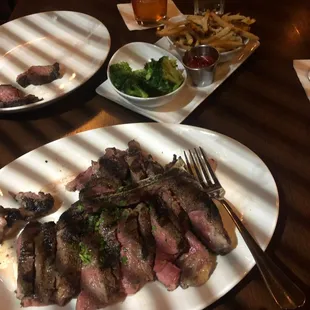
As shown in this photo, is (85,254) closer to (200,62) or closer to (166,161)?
(166,161)

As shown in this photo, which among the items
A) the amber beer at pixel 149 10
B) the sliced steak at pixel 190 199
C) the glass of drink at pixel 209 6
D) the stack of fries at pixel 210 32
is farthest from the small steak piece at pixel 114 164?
the glass of drink at pixel 209 6

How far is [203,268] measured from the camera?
1.44 metres

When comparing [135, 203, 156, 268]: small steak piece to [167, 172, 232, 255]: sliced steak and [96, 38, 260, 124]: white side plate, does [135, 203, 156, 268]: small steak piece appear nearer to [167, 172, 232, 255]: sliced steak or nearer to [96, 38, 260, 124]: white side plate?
[167, 172, 232, 255]: sliced steak

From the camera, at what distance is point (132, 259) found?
1471 mm

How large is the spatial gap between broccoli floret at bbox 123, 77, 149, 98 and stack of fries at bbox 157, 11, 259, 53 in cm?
39

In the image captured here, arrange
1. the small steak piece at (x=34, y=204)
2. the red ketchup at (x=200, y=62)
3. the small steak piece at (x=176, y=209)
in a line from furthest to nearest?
the red ketchup at (x=200, y=62)
the small steak piece at (x=34, y=204)
the small steak piece at (x=176, y=209)

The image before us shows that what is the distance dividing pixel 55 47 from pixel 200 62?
0.95 m

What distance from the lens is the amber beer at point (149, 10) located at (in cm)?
261

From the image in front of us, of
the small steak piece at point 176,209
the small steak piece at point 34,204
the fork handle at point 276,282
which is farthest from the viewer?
the small steak piece at point 34,204

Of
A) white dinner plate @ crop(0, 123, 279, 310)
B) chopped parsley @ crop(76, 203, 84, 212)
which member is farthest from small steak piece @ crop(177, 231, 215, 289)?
chopped parsley @ crop(76, 203, 84, 212)

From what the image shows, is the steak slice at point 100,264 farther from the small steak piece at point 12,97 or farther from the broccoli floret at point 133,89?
the small steak piece at point 12,97

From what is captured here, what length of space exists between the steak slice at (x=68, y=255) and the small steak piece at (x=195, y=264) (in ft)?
1.20

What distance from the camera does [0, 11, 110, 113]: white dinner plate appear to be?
7.57 feet

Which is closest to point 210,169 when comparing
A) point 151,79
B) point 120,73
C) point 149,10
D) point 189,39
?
point 151,79
